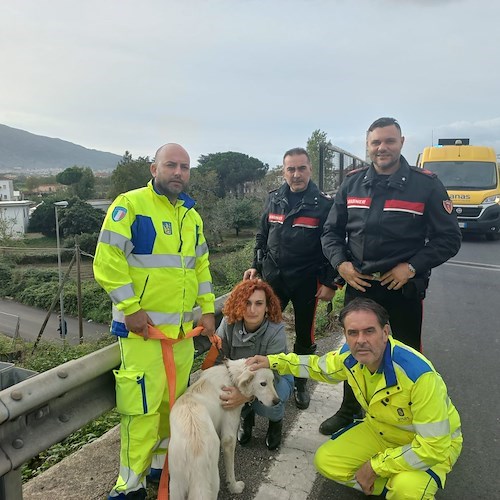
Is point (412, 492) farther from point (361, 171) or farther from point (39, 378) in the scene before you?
point (361, 171)

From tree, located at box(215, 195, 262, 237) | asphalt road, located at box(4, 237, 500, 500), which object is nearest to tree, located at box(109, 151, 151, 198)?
tree, located at box(215, 195, 262, 237)

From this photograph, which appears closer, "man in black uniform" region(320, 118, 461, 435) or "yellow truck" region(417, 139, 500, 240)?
"man in black uniform" region(320, 118, 461, 435)

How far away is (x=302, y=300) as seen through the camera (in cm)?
394

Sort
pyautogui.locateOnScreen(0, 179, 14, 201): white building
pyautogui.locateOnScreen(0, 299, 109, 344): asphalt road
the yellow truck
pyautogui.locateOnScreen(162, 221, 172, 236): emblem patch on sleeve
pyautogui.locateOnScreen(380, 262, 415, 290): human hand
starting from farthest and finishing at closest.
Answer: pyautogui.locateOnScreen(0, 179, 14, 201): white building < pyautogui.locateOnScreen(0, 299, 109, 344): asphalt road < the yellow truck < pyautogui.locateOnScreen(380, 262, 415, 290): human hand < pyautogui.locateOnScreen(162, 221, 172, 236): emblem patch on sleeve

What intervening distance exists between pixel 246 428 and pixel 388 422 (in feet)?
3.36

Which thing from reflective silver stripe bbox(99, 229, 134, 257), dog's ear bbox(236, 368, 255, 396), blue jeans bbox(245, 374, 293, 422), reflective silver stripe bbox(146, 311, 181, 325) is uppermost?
reflective silver stripe bbox(99, 229, 134, 257)

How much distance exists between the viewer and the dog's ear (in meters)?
2.77

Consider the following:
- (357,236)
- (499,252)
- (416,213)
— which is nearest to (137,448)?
(357,236)

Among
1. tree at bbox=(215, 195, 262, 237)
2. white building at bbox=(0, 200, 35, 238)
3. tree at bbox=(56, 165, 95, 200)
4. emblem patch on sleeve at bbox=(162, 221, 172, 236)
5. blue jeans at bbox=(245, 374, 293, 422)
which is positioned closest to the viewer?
emblem patch on sleeve at bbox=(162, 221, 172, 236)

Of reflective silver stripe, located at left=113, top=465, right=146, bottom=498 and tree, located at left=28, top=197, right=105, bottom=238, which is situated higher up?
reflective silver stripe, located at left=113, top=465, right=146, bottom=498

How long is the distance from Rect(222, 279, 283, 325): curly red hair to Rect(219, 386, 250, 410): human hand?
64cm

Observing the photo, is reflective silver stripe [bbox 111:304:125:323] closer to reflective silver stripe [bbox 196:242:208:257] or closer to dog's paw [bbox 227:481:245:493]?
reflective silver stripe [bbox 196:242:208:257]

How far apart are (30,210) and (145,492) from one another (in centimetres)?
7529

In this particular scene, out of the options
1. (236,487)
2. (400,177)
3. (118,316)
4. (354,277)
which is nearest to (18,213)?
(118,316)
